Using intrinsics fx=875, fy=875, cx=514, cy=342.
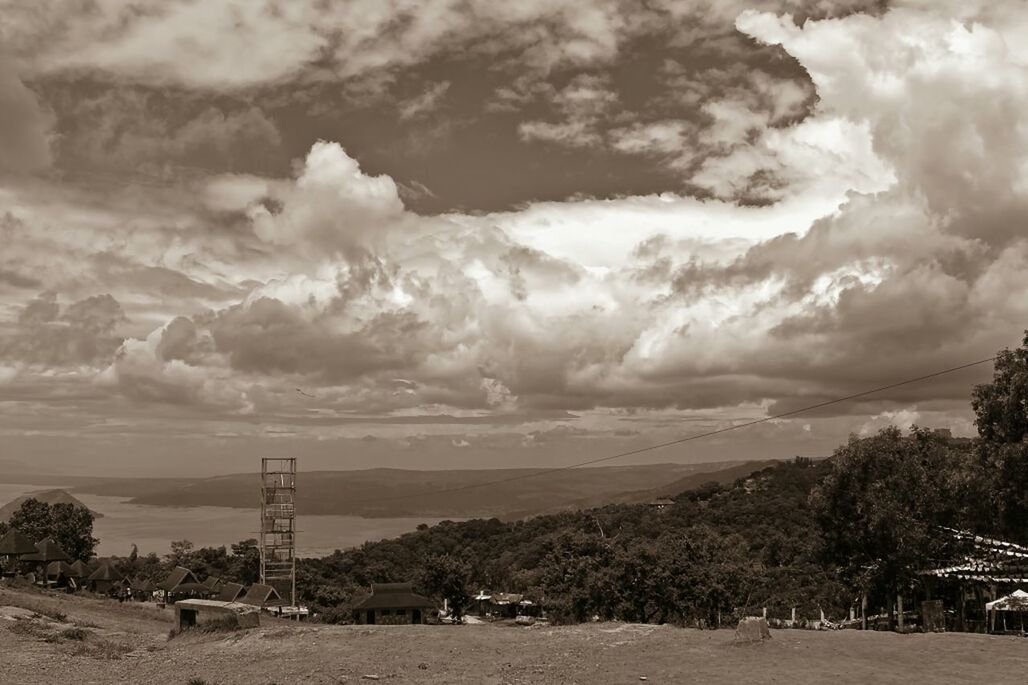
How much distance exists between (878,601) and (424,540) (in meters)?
90.4

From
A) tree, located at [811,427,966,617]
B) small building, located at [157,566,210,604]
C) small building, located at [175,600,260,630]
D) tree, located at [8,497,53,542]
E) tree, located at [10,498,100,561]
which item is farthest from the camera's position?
tree, located at [10,498,100,561]

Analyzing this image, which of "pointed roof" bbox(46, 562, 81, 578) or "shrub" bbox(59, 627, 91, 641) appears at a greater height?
"shrub" bbox(59, 627, 91, 641)

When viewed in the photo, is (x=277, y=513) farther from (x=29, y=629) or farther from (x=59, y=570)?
(x=29, y=629)

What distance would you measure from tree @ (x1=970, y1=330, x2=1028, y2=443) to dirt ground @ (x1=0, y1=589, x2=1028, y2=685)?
12185 mm

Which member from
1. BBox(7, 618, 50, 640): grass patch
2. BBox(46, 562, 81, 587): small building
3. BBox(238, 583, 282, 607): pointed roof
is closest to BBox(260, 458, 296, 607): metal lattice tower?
BBox(238, 583, 282, 607): pointed roof

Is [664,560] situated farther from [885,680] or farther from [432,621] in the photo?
[432,621]

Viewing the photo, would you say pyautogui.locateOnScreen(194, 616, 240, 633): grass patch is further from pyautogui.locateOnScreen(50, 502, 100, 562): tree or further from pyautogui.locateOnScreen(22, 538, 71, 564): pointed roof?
pyautogui.locateOnScreen(50, 502, 100, 562): tree

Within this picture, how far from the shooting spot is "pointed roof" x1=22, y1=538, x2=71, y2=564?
214ft

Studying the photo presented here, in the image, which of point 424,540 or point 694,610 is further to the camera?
Result: point 424,540

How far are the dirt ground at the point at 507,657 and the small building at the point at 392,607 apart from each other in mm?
29014

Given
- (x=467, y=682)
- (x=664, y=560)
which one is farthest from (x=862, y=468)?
(x=467, y=682)

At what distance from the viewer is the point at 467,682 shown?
63.1ft

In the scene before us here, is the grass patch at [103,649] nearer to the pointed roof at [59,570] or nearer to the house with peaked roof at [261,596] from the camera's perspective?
the house with peaked roof at [261,596]

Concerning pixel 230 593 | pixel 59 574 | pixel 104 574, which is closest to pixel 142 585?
pixel 104 574
